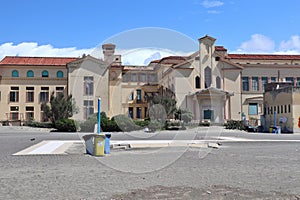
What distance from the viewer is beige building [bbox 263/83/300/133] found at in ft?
136

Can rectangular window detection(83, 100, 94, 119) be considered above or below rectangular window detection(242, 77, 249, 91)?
below

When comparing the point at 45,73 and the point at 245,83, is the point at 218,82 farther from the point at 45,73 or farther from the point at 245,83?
the point at 45,73

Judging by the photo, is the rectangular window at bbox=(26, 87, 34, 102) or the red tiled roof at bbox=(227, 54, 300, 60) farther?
the red tiled roof at bbox=(227, 54, 300, 60)

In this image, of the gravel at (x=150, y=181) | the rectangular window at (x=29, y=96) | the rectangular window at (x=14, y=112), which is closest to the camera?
the gravel at (x=150, y=181)

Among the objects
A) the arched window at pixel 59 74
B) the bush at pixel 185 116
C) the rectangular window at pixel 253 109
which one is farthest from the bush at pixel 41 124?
the rectangular window at pixel 253 109

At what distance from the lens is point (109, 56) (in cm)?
1125

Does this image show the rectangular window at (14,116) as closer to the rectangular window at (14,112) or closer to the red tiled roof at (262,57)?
the rectangular window at (14,112)

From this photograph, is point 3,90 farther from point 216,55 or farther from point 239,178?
Answer: point 239,178

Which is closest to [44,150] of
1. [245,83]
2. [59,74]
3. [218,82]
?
[218,82]

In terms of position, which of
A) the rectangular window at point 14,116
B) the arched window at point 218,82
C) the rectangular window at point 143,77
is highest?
the arched window at point 218,82

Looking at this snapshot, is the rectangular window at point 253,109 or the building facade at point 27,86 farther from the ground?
the building facade at point 27,86

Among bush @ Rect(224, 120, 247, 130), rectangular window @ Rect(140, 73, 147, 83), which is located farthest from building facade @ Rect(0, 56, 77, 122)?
rectangular window @ Rect(140, 73, 147, 83)

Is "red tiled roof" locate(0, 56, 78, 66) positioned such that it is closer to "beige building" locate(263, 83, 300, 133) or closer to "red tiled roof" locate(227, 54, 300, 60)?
"red tiled roof" locate(227, 54, 300, 60)

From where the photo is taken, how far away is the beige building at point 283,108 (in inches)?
Result: 1629
